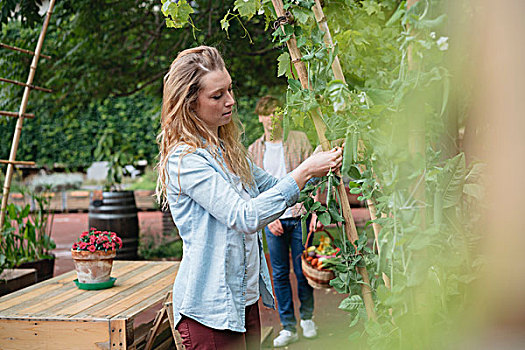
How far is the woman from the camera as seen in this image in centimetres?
146

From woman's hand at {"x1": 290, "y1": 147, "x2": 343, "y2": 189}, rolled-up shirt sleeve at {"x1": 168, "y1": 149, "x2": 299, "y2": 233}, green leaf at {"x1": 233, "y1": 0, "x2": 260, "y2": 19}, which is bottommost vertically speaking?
rolled-up shirt sleeve at {"x1": 168, "y1": 149, "x2": 299, "y2": 233}

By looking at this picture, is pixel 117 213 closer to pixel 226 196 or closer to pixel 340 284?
pixel 226 196

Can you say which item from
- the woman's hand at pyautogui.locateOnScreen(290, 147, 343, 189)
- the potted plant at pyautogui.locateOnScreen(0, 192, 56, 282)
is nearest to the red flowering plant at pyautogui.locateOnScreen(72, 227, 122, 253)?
the woman's hand at pyautogui.locateOnScreen(290, 147, 343, 189)

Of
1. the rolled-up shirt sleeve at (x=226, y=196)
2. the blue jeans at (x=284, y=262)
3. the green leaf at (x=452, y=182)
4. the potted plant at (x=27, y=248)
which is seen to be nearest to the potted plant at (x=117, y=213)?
the potted plant at (x=27, y=248)

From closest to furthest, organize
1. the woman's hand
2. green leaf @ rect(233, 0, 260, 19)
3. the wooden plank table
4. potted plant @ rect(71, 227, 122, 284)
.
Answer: the woman's hand, green leaf @ rect(233, 0, 260, 19), the wooden plank table, potted plant @ rect(71, 227, 122, 284)

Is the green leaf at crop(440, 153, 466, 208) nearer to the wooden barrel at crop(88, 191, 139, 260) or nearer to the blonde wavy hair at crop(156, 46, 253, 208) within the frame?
the blonde wavy hair at crop(156, 46, 253, 208)

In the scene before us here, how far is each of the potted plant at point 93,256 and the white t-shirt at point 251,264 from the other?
1.30 m

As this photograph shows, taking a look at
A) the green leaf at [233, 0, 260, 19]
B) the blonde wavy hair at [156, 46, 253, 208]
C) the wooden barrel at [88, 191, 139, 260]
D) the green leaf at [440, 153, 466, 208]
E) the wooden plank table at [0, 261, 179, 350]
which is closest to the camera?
the green leaf at [440, 153, 466, 208]

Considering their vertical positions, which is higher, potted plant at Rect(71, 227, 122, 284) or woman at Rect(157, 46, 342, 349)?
woman at Rect(157, 46, 342, 349)

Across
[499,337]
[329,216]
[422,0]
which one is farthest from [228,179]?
[499,337]

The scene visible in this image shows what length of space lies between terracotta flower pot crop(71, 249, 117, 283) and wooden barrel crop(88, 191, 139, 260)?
9.25ft

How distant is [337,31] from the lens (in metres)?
1.77

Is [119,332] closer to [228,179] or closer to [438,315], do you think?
[228,179]

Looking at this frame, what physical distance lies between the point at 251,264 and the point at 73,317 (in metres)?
1.04
